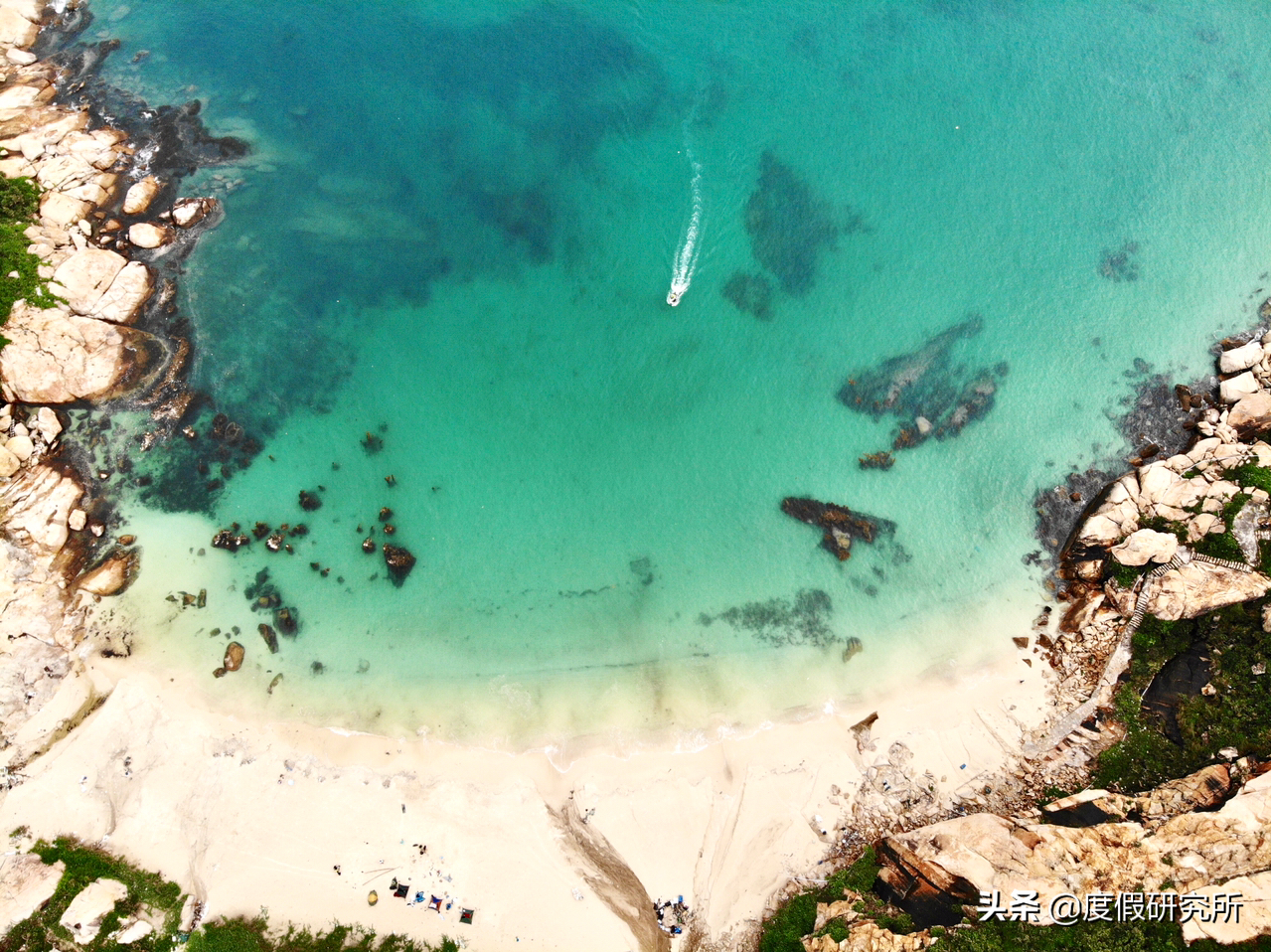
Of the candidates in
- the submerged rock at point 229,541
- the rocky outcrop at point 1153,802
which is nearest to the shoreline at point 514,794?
the rocky outcrop at point 1153,802

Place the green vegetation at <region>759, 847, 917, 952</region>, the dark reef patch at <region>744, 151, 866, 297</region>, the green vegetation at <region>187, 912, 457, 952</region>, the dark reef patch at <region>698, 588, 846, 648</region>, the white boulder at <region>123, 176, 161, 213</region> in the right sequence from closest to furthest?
the green vegetation at <region>759, 847, 917, 952</region>
the green vegetation at <region>187, 912, 457, 952</region>
the dark reef patch at <region>698, 588, 846, 648</region>
the dark reef patch at <region>744, 151, 866, 297</region>
the white boulder at <region>123, 176, 161, 213</region>

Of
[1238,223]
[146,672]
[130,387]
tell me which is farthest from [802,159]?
[146,672]

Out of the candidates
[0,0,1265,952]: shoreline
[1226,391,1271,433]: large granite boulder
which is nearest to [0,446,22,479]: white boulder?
[0,0,1265,952]: shoreline

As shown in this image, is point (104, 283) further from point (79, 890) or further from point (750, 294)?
point (750, 294)

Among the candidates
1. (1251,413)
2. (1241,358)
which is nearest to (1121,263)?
(1241,358)

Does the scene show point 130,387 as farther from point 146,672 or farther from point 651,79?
point 651,79

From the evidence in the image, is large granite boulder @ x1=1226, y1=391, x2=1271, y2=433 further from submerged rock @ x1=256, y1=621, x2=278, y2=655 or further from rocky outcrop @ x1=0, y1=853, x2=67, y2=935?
rocky outcrop @ x1=0, y1=853, x2=67, y2=935
